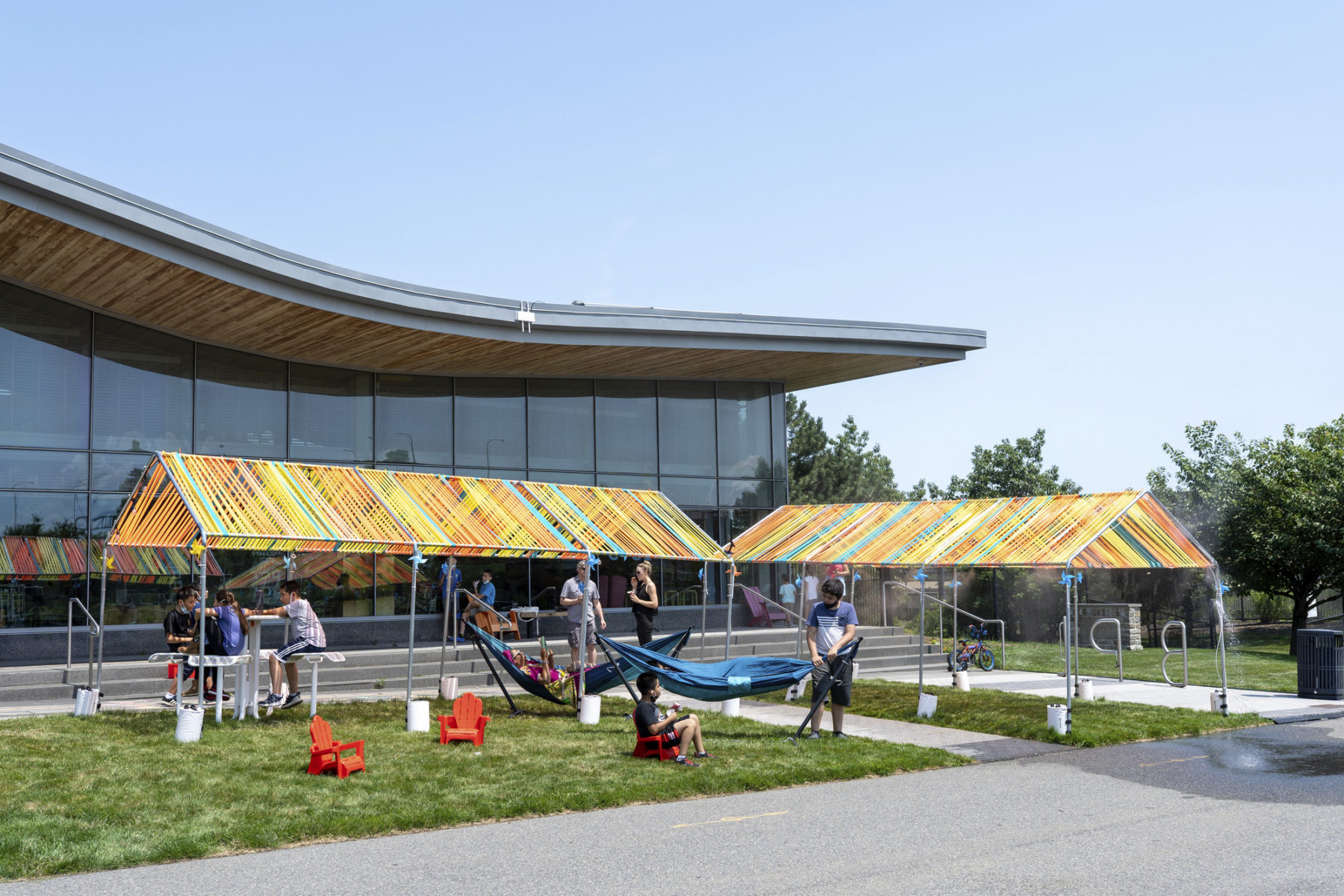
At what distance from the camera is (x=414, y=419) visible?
69.5ft

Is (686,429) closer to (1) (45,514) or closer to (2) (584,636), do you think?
(2) (584,636)

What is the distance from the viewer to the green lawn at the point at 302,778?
7184mm

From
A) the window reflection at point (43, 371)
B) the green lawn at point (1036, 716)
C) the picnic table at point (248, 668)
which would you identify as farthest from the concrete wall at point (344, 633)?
the green lawn at point (1036, 716)

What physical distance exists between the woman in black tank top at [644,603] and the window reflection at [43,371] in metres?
9.33

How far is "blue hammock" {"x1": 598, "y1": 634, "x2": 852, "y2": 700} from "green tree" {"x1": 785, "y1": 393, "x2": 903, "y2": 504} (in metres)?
35.7

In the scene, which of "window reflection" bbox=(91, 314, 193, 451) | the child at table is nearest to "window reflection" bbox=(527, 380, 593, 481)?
"window reflection" bbox=(91, 314, 193, 451)

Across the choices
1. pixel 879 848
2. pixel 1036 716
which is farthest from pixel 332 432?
pixel 879 848

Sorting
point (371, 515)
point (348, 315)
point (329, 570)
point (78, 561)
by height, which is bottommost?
point (329, 570)

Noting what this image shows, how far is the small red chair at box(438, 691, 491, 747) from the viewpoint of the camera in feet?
35.7

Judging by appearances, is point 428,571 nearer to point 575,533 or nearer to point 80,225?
point 575,533

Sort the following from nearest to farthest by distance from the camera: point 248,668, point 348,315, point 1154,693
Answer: point 248,668 < point 1154,693 < point 348,315

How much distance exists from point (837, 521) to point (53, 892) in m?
12.2

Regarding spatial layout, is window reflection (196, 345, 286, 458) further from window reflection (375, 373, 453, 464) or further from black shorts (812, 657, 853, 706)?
black shorts (812, 657, 853, 706)

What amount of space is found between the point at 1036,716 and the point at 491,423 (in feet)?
39.9
